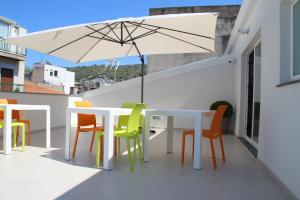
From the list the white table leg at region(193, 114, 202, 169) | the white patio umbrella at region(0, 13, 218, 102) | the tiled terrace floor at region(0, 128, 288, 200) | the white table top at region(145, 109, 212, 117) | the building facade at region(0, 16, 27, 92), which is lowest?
the tiled terrace floor at region(0, 128, 288, 200)

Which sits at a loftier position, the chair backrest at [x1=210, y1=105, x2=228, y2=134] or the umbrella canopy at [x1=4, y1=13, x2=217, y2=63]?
the umbrella canopy at [x1=4, y1=13, x2=217, y2=63]

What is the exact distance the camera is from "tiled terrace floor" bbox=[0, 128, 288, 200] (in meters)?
3.19

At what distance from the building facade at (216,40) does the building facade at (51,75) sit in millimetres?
20645

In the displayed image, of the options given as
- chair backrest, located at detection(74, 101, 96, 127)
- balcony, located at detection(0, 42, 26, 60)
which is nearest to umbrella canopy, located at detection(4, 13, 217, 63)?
chair backrest, located at detection(74, 101, 96, 127)

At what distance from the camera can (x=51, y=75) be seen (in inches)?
1423

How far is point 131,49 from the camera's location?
7480 millimetres

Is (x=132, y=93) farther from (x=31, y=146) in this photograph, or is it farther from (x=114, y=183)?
(x=114, y=183)

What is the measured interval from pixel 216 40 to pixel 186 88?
4.17 meters

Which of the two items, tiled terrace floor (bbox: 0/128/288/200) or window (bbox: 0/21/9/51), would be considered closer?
tiled terrace floor (bbox: 0/128/288/200)

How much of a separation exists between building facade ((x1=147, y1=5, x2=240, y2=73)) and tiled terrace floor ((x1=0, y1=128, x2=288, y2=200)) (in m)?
8.95

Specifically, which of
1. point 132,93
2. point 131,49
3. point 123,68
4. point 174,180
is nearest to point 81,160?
point 174,180

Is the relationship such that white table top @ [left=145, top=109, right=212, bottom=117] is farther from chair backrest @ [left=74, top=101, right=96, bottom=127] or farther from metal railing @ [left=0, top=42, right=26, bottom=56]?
metal railing @ [left=0, top=42, right=26, bottom=56]

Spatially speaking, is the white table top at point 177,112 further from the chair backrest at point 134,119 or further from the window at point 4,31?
the window at point 4,31

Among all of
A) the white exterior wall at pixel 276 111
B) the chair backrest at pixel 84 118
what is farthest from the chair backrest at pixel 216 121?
the chair backrest at pixel 84 118
